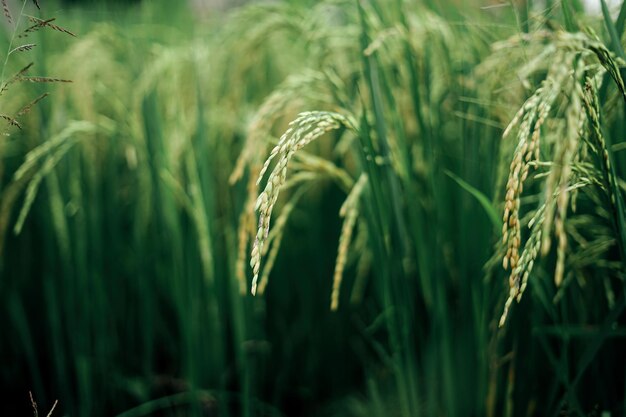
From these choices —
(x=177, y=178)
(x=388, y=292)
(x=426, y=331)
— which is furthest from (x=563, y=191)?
(x=177, y=178)

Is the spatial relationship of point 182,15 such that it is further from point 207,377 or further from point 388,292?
point 388,292

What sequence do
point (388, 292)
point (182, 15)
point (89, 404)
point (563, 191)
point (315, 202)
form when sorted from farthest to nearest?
point (182, 15), point (315, 202), point (89, 404), point (388, 292), point (563, 191)

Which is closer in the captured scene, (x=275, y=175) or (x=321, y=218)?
(x=275, y=175)

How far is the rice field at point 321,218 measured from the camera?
3.51 feet

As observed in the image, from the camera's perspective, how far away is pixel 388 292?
1.20 metres

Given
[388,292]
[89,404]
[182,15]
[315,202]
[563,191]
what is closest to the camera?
[563,191]

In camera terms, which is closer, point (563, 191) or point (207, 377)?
point (563, 191)

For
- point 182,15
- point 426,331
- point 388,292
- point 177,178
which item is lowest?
point 426,331

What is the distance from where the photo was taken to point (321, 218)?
1850mm

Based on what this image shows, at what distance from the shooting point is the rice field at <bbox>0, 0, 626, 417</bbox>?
1071 mm

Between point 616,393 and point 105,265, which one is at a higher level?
point 105,265

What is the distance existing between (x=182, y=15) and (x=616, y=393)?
221cm

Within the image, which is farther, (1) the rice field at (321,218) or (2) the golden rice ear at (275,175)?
(1) the rice field at (321,218)

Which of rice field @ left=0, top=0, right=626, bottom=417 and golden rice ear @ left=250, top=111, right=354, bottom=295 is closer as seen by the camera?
golden rice ear @ left=250, top=111, right=354, bottom=295
